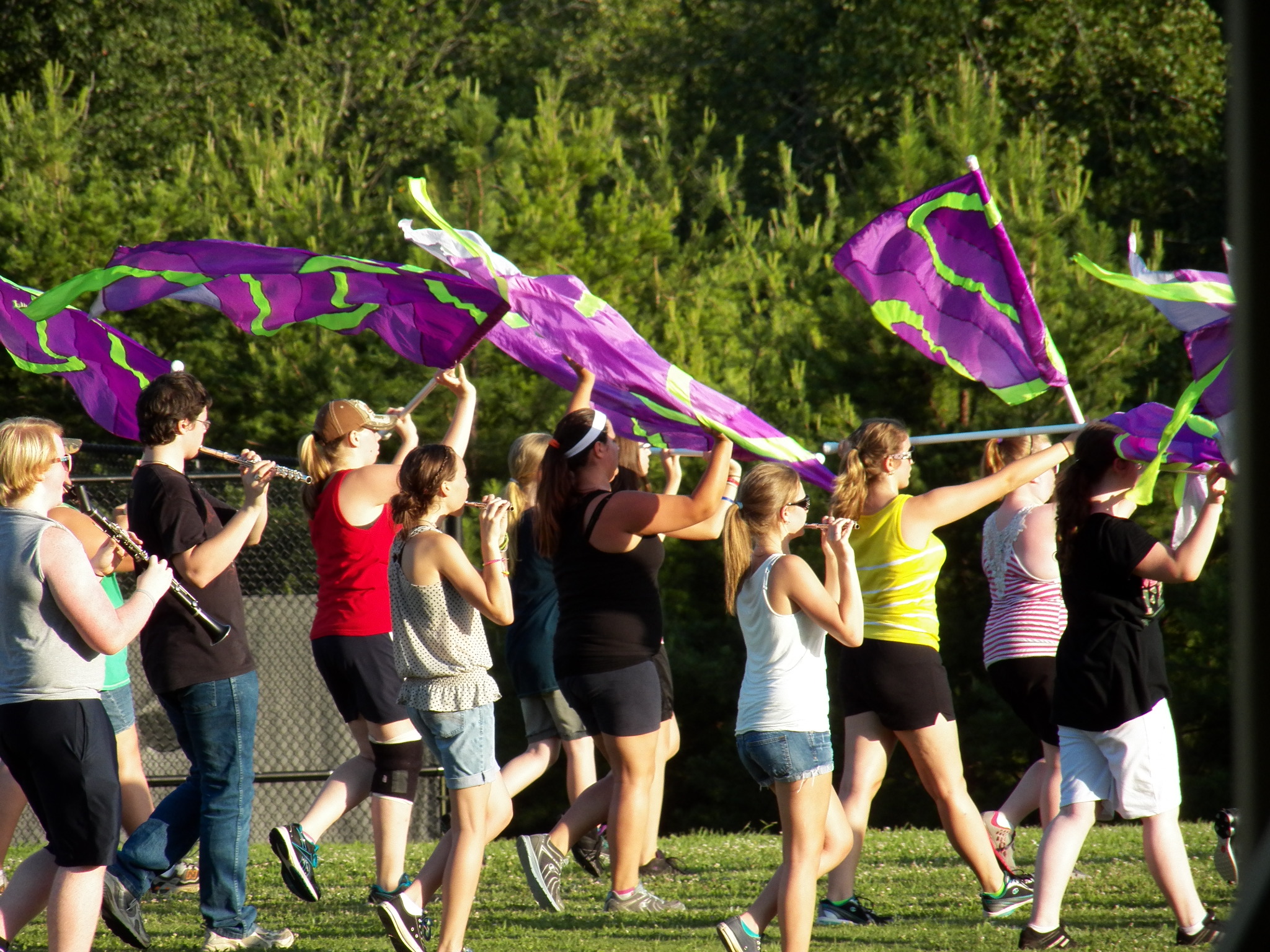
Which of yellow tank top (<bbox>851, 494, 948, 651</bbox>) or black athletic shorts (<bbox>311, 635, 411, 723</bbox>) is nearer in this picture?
yellow tank top (<bbox>851, 494, 948, 651</bbox>)

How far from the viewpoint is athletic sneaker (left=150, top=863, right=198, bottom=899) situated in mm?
5781

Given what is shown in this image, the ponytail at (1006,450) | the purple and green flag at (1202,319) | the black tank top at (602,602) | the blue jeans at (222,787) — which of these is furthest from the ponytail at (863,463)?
the blue jeans at (222,787)

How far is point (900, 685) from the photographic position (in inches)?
191

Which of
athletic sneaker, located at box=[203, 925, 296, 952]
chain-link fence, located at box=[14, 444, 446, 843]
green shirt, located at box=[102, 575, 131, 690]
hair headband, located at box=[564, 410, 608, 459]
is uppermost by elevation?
hair headband, located at box=[564, 410, 608, 459]

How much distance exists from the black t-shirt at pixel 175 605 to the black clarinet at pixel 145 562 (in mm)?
66

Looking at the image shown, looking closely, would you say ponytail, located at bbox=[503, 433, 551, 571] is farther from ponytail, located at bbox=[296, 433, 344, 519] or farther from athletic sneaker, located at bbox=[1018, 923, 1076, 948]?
athletic sneaker, located at bbox=[1018, 923, 1076, 948]

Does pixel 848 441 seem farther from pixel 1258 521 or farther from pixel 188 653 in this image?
pixel 1258 521

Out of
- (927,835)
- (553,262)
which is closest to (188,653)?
(927,835)

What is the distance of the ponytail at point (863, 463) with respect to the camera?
4.89 m

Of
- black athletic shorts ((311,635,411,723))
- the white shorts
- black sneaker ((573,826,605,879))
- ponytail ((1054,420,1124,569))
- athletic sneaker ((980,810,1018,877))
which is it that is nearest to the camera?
the white shorts

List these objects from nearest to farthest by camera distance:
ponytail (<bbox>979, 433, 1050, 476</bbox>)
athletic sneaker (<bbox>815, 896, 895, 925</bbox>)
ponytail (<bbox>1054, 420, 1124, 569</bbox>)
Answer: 1. ponytail (<bbox>1054, 420, 1124, 569</bbox>)
2. athletic sneaker (<bbox>815, 896, 895, 925</bbox>)
3. ponytail (<bbox>979, 433, 1050, 476</bbox>)

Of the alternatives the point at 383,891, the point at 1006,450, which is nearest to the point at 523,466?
the point at 383,891

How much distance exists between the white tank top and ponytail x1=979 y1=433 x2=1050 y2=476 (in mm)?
1914

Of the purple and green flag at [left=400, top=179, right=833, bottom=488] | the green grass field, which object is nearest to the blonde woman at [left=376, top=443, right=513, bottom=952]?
the green grass field
